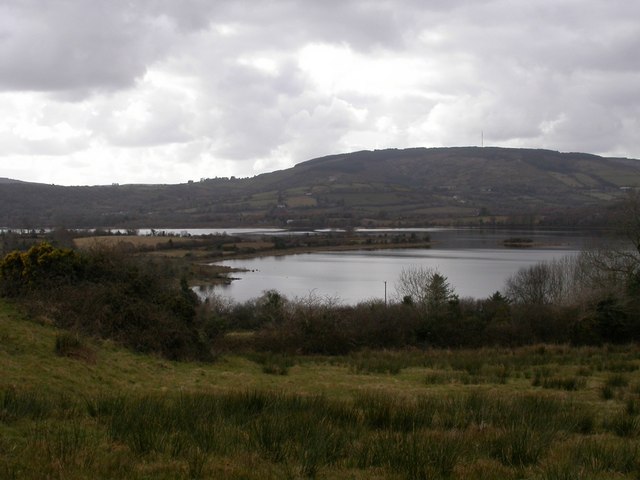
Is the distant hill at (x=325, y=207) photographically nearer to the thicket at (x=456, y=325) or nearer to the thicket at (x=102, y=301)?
the thicket at (x=456, y=325)

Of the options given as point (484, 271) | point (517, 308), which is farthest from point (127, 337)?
point (484, 271)

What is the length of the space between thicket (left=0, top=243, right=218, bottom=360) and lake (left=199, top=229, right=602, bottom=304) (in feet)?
70.5

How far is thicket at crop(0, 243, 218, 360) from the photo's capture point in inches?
579

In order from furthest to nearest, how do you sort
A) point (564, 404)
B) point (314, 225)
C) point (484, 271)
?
point (314, 225) → point (484, 271) → point (564, 404)

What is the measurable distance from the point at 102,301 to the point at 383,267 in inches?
2180

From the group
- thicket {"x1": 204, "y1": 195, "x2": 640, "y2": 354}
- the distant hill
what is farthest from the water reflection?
the distant hill

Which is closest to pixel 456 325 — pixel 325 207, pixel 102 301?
pixel 102 301

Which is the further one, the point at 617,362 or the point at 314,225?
the point at 314,225

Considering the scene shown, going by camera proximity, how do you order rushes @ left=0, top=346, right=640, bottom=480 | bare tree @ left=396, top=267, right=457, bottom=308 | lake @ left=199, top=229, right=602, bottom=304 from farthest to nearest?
lake @ left=199, top=229, right=602, bottom=304 → bare tree @ left=396, top=267, right=457, bottom=308 → rushes @ left=0, top=346, right=640, bottom=480

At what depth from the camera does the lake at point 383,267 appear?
51.6 meters

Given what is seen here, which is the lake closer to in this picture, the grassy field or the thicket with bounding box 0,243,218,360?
the thicket with bounding box 0,243,218,360

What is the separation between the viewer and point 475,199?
188 metres

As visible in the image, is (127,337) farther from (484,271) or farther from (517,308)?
(484,271)

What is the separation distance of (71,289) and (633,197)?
29.1 meters
